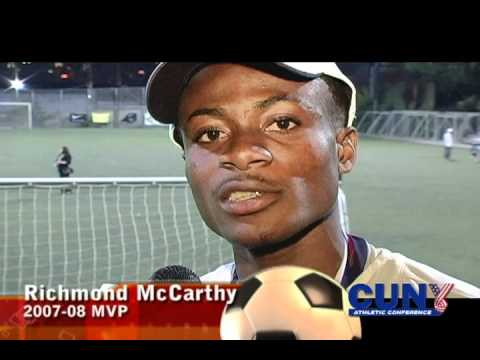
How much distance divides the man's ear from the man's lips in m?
0.34

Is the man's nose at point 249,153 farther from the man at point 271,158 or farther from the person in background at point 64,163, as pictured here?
the person in background at point 64,163

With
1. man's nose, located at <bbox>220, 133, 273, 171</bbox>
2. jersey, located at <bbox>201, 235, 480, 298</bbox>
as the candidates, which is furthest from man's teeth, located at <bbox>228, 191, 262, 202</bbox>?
jersey, located at <bbox>201, 235, 480, 298</bbox>

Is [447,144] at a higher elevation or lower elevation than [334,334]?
higher

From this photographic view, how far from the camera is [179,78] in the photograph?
3.48m

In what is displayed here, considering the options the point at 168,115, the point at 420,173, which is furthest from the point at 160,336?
the point at 420,173

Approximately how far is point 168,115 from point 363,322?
4.29ft

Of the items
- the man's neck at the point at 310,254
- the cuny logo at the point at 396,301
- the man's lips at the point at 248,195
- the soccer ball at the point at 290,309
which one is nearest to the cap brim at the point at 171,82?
the man's lips at the point at 248,195

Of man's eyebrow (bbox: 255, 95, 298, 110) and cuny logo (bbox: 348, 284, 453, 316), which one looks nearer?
man's eyebrow (bbox: 255, 95, 298, 110)

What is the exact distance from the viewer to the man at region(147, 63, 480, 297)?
3400mm

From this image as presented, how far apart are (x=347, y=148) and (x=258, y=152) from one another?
436 mm

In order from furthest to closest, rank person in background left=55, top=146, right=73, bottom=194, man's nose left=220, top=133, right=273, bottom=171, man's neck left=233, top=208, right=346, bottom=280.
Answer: person in background left=55, top=146, right=73, bottom=194
man's neck left=233, top=208, right=346, bottom=280
man's nose left=220, top=133, right=273, bottom=171

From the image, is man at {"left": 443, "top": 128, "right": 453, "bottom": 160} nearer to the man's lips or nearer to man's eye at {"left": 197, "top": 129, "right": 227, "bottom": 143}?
the man's lips
